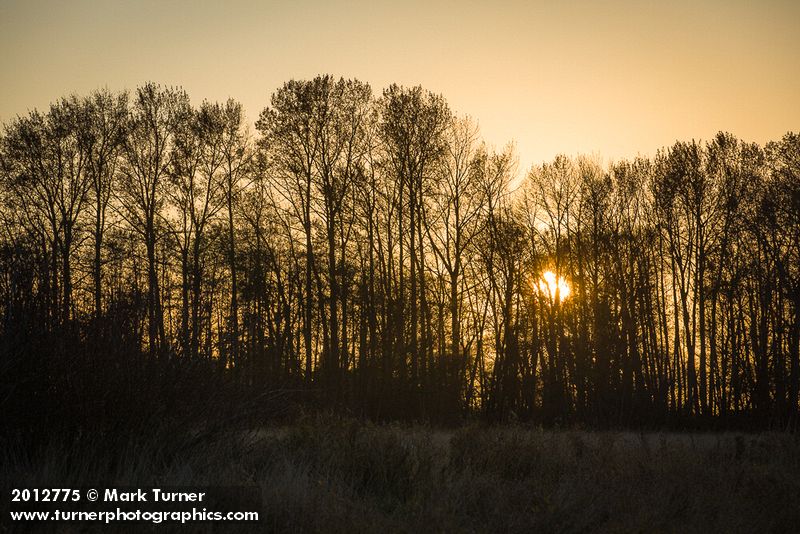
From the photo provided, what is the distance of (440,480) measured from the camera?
9.55m

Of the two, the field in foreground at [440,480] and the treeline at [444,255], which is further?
the treeline at [444,255]

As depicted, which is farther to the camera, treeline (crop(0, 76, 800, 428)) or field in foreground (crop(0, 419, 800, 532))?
treeline (crop(0, 76, 800, 428))

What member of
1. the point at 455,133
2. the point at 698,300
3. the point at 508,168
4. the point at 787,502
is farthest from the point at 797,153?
the point at 787,502

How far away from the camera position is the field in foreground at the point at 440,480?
7.33 metres

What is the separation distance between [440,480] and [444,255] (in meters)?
21.0

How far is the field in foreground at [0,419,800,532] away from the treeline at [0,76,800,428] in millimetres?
12131

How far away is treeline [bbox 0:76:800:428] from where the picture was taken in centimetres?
2639

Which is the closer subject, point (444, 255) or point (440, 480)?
point (440, 480)

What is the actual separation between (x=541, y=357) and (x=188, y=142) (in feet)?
63.7

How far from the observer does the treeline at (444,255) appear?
86.6 feet

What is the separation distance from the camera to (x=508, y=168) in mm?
30594

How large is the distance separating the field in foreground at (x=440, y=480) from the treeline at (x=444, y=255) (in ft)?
39.8

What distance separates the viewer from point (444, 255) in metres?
30.2

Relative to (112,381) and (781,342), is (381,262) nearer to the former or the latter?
(781,342)
